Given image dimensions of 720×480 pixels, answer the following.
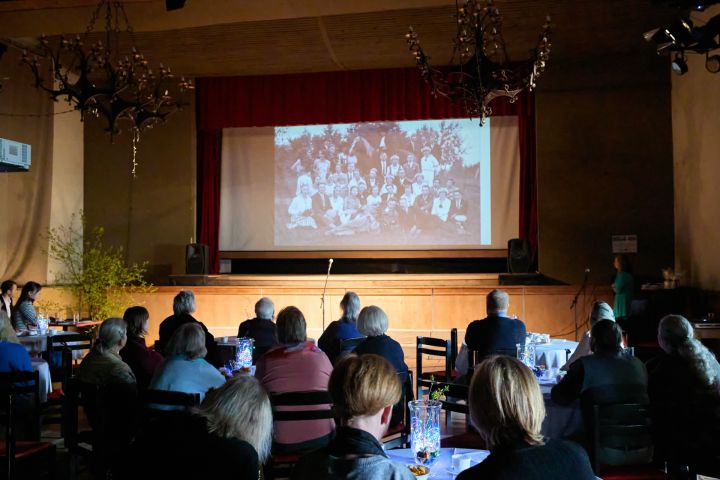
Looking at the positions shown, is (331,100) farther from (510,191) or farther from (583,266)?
(583,266)

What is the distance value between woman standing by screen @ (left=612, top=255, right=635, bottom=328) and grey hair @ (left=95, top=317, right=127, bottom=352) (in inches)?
279

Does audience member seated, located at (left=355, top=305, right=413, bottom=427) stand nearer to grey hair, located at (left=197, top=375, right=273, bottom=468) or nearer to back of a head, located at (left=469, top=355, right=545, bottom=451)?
grey hair, located at (left=197, top=375, right=273, bottom=468)

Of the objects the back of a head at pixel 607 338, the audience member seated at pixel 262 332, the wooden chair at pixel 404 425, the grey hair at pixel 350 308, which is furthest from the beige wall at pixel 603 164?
the back of a head at pixel 607 338

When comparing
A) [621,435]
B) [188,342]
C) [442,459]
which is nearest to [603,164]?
[621,435]

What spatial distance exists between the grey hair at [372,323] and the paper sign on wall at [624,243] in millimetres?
6752

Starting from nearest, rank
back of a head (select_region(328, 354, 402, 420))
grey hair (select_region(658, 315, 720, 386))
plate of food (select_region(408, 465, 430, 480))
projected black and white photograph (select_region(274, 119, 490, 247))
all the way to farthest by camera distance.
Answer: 1. back of a head (select_region(328, 354, 402, 420))
2. plate of food (select_region(408, 465, 430, 480))
3. grey hair (select_region(658, 315, 720, 386))
4. projected black and white photograph (select_region(274, 119, 490, 247))

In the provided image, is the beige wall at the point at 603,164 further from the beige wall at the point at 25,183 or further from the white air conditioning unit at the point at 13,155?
the beige wall at the point at 25,183

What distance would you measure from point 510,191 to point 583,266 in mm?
1669

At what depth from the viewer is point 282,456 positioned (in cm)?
343

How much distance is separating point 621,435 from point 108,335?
288 centimetres

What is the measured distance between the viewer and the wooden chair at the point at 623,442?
3119 millimetres

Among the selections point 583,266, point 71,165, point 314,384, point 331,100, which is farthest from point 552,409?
point 71,165

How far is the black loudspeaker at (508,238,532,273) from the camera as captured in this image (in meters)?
10.0

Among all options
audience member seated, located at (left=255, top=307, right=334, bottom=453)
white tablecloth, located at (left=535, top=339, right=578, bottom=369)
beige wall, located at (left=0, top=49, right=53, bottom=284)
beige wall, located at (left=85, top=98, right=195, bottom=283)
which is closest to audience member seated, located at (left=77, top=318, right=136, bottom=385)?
audience member seated, located at (left=255, top=307, right=334, bottom=453)
